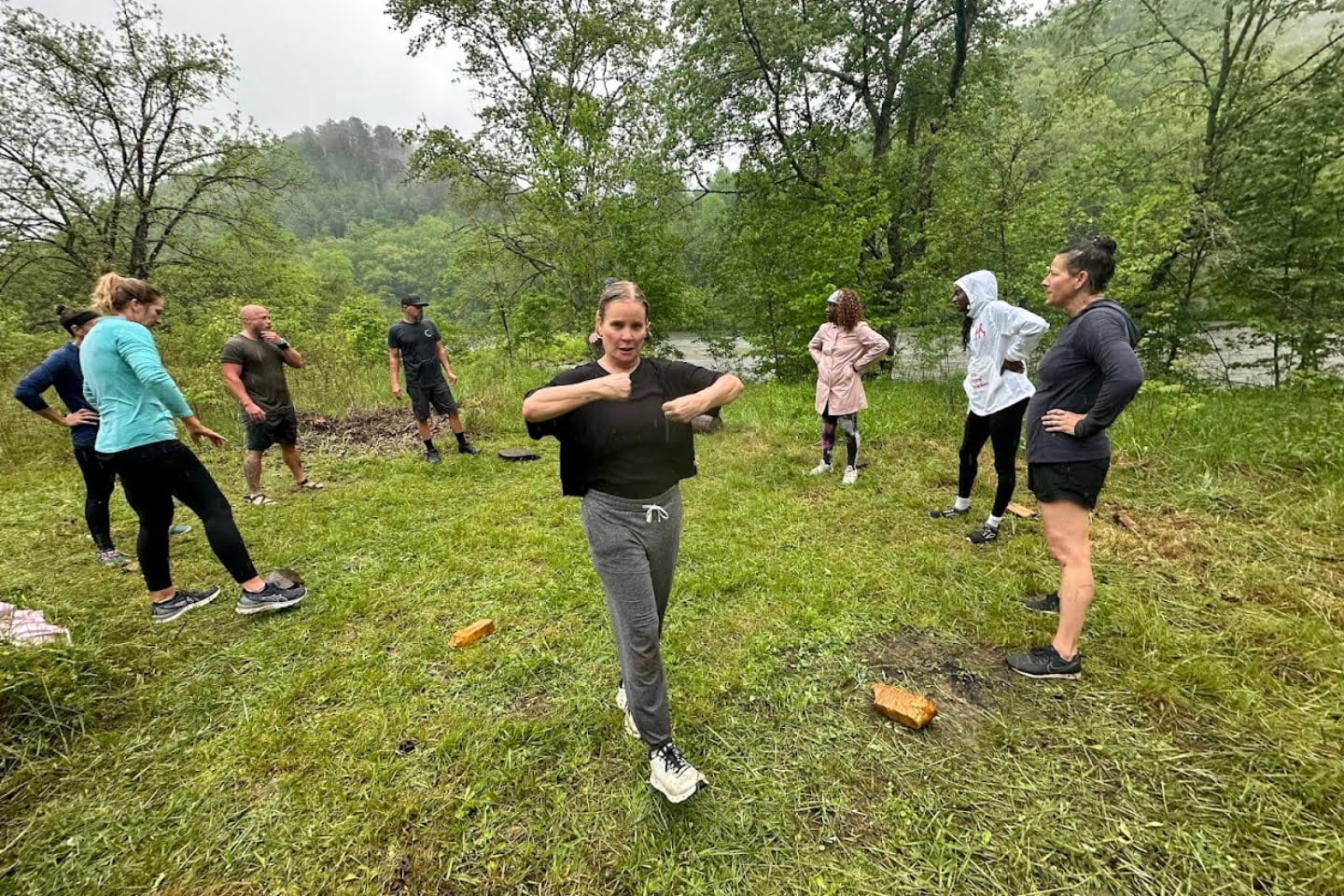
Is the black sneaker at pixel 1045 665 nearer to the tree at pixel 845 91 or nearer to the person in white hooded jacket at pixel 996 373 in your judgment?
the person in white hooded jacket at pixel 996 373

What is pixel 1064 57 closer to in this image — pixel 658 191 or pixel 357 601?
pixel 658 191

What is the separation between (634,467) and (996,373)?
3272mm

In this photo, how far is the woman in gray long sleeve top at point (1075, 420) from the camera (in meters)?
2.41

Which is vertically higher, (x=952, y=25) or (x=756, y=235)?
(x=952, y=25)

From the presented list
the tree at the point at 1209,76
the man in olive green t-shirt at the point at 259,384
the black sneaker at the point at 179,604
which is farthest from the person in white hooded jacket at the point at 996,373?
the man in olive green t-shirt at the point at 259,384

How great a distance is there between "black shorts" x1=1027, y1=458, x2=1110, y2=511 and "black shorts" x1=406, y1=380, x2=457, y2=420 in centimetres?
612

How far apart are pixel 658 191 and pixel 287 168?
420 inches

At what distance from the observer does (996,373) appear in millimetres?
3836

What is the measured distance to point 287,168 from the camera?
13891 millimetres

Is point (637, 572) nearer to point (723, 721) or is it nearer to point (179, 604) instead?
point (723, 721)

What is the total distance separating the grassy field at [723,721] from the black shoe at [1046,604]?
107 millimetres

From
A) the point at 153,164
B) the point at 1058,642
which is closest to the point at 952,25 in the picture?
the point at 1058,642

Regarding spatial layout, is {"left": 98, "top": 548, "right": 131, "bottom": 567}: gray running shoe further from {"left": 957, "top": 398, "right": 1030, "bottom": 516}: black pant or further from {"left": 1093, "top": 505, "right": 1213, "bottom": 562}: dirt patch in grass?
{"left": 1093, "top": 505, "right": 1213, "bottom": 562}: dirt patch in grass

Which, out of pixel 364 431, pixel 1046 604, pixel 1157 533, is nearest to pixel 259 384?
pixel 364 431
